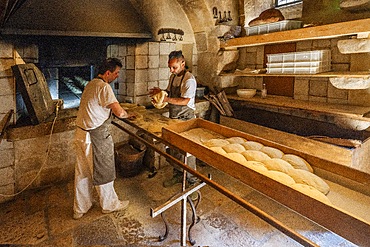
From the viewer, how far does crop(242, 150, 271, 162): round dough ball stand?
186 cm

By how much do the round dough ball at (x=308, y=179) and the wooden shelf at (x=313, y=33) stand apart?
220 cm

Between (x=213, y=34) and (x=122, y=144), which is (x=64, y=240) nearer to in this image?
(x=122, y=144)

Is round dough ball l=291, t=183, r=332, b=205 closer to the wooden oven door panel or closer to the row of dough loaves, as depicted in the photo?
the row of dough loaves

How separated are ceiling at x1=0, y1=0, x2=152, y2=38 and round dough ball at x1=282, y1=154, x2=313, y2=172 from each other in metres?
2.98

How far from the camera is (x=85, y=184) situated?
2.93 metres

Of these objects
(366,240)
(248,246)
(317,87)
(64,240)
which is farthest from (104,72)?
(317,87)

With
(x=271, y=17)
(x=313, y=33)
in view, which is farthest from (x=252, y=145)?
(x=271, y=17)

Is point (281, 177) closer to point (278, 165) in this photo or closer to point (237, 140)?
point (278, 165)

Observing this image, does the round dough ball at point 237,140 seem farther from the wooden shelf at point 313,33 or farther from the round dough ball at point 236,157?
the wooden shelf at point 313,33

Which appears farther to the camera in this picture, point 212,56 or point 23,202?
point 212,56

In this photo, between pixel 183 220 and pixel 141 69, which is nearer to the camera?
pixel 183 220

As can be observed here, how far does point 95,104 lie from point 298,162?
197 centimetres

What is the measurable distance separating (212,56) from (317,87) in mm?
1897

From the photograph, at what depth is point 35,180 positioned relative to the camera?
3.43 meters
